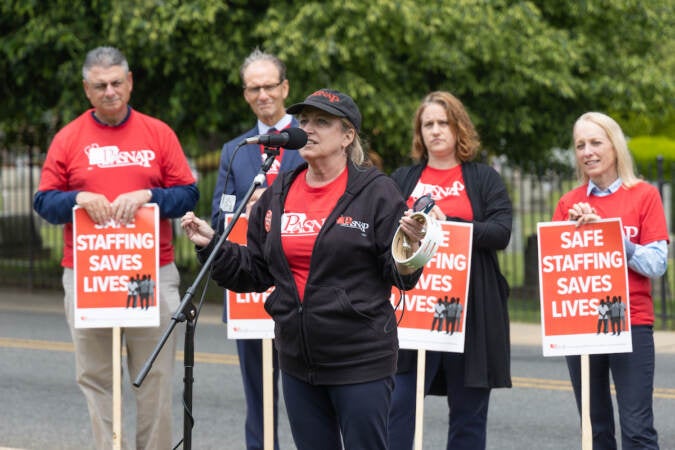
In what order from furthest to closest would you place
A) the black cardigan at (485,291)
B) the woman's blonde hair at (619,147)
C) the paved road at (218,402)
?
1. the paved road at (218,402)
2. the black cardigan at (485,291)
3. the woman's blonde hair at (619,147)

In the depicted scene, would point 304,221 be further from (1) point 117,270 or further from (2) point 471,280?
(1) point 117,270

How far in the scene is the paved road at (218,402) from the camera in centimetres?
802

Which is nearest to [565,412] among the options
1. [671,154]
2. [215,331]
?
[215,331]

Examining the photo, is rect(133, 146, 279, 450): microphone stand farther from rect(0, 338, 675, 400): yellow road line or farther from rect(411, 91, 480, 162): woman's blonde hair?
rect(0, 338, 675, 400): yellow road line

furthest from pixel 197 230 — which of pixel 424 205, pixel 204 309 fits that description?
pixel 204 309

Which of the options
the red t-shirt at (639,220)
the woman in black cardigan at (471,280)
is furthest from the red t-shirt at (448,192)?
the red t-shirt at (639,220)

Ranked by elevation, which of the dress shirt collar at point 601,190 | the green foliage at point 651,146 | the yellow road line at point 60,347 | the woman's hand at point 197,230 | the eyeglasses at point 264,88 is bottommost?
the yellow road line at point 60,347

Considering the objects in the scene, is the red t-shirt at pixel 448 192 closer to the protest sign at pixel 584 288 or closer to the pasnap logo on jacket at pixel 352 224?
the protest sign at pixel 584 288

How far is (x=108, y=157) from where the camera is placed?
250 inches

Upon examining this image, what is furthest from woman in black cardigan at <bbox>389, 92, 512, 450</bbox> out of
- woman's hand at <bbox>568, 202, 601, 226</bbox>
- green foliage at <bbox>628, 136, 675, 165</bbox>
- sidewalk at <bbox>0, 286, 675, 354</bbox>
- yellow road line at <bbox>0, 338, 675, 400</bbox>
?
green foliage at <bbox>628, 136, 675, 165</bbox>

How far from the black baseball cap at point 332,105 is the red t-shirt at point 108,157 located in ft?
6.33

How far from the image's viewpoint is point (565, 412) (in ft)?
29.2

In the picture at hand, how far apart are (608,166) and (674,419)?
3393 mm

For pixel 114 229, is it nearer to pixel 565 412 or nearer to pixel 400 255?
pixel 400 255
